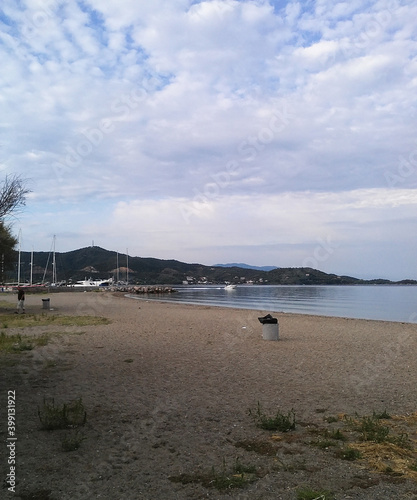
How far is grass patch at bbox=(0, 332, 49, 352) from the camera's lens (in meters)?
10.8

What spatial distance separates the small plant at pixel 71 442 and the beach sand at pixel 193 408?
0.21ft

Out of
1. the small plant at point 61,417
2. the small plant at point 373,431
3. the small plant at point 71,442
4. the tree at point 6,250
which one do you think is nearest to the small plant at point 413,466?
the small plant at point 373,431

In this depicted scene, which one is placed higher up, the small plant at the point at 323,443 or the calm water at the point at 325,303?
the small plant at the point at 323,443

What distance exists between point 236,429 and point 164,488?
180 centimetres

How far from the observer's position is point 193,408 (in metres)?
6.37

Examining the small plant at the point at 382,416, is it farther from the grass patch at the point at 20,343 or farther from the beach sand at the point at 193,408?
the grass patch at the point at 20,343

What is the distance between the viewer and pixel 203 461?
4.45 metres

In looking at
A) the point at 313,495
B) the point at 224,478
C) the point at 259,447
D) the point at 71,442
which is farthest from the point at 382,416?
the point at 71,442

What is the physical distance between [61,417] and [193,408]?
1877 millimetres

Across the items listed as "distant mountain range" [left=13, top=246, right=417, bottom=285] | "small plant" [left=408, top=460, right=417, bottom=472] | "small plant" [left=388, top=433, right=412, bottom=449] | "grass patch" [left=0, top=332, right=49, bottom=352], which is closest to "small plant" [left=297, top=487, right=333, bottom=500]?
"small plant" [left=408, top=460, right=417, bottom=472]

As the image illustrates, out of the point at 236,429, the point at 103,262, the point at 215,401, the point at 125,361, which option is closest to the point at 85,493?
the point at 236,429

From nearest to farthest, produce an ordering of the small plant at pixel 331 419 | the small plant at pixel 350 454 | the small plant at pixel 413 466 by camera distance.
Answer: the small plant at pixel 413 466, the small plant at pixel 350 454, the small plant at pixel 331 419

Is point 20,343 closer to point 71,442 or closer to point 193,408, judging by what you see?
point 193,408

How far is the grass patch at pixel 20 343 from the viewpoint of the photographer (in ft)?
35.4
